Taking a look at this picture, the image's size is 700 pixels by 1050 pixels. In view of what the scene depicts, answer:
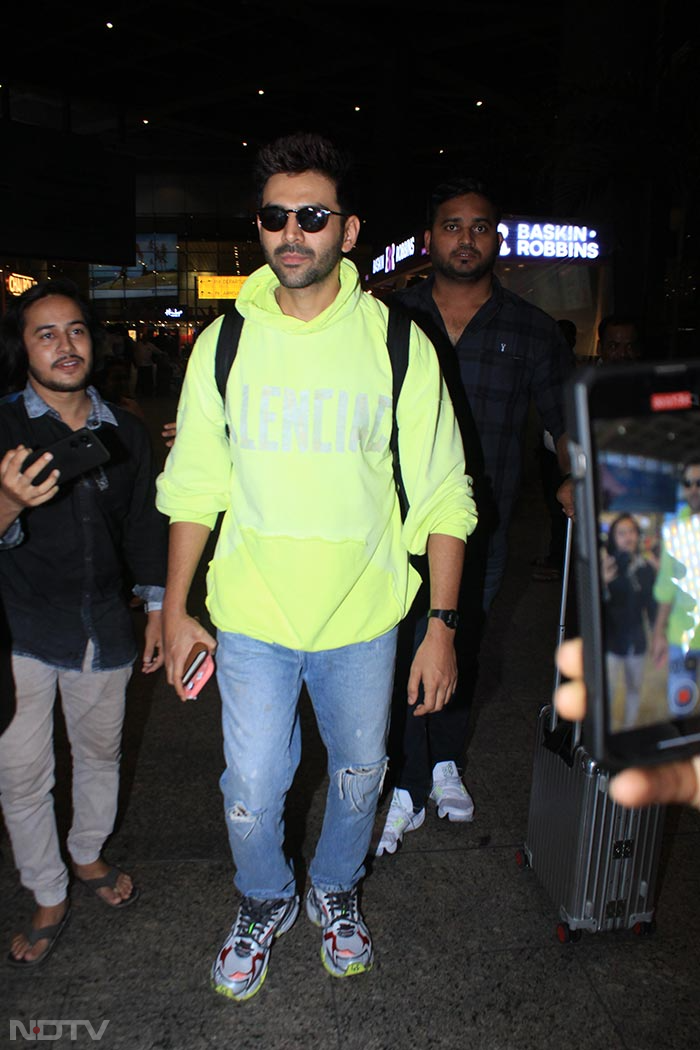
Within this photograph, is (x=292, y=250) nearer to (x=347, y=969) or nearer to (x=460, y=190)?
(x=460, y=190)

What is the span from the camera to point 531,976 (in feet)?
8.26

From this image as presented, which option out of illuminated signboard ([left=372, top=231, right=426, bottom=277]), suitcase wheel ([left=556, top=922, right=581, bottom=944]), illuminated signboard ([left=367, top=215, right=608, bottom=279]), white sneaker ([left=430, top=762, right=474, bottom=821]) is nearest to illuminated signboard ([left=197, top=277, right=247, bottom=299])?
illuminated signboard ([left=372, top=231, right=426, bottom=277])

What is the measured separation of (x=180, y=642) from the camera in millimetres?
2311

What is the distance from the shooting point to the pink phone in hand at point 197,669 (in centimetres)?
230

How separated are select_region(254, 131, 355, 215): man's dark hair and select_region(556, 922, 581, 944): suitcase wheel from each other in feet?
7.37

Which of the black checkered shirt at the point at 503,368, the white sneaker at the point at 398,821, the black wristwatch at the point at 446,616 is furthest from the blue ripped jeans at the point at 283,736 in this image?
the black checkered shirt at the point at 503,368

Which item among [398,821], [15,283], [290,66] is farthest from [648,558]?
[290,66]

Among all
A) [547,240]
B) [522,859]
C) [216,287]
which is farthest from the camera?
[216,287]

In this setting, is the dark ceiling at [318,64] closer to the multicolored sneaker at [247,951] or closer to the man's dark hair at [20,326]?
the man's dark hair at [20,326]

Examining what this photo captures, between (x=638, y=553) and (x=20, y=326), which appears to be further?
(x=20, y=326)

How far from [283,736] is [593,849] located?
1.02m

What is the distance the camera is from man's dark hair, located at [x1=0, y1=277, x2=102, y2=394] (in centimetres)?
265

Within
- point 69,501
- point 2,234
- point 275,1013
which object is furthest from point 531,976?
point 2,234

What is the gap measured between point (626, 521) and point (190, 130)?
35.8m
